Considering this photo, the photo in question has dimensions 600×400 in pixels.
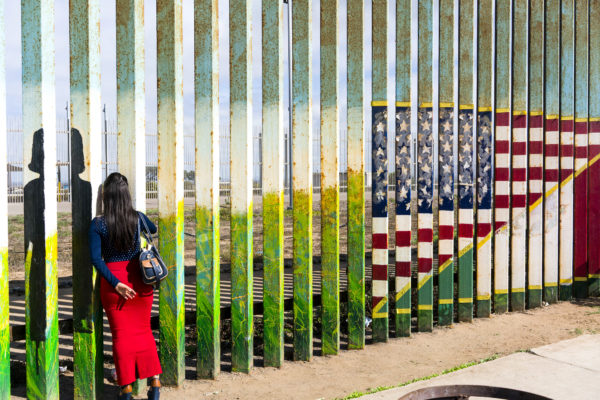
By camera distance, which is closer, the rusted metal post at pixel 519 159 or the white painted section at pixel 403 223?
the white painted section at pixel 403 223

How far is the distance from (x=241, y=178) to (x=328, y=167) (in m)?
0.72

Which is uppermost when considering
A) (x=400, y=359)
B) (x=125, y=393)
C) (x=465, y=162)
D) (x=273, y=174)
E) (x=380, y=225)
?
(x=465, y=162)

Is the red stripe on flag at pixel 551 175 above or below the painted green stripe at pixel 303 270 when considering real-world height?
above

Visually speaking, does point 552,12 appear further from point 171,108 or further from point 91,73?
point 91,73

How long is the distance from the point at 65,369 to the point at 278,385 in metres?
1.62

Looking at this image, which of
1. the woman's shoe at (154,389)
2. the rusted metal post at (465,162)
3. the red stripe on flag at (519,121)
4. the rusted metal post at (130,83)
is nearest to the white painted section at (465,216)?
the rusted metal post at (465,162)

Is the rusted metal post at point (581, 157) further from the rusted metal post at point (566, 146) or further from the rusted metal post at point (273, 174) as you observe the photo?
the rusted metal post at point (273, 174)

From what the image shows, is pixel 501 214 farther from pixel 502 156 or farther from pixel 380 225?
pixel 380 225

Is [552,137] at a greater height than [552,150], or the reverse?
[552,137]

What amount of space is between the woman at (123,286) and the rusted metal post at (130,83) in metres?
0.26

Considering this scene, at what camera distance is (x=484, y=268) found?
16.3ft

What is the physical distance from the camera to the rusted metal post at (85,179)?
3.21 metres

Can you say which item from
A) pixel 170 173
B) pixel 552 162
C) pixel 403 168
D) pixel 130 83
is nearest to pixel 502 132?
pixel 552 162

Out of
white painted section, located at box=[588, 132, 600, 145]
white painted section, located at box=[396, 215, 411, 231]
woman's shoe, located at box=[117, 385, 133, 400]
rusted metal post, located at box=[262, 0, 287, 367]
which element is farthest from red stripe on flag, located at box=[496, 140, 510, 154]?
woman's shoe, located at box=[117, 385, 133, 400]
